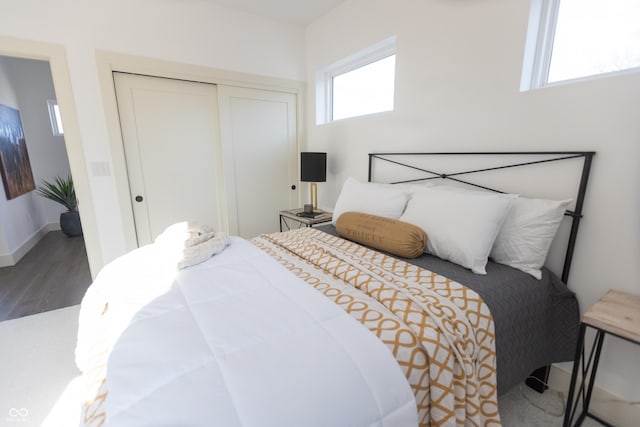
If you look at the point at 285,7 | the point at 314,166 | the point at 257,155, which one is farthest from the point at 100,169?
the point at 285,7

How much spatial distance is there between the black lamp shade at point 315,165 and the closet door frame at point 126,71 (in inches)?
40.7

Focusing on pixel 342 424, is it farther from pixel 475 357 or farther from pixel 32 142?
pixel 32 142

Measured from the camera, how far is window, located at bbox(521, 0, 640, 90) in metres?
1.30

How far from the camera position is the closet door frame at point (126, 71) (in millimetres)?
2302

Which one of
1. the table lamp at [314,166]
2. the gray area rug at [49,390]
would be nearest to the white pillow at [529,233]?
the gray area rug at [49,390]

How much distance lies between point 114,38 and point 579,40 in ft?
10.6

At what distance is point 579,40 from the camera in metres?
1.46

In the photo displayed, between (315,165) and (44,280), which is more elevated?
(315,165)

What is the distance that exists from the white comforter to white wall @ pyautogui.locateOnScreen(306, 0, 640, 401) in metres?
1.31

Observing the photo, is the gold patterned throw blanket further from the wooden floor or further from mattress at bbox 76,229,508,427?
the wooden floor

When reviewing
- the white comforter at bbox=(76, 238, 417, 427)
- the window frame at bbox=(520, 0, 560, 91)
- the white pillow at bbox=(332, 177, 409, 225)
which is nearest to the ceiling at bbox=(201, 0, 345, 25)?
the window frame at bbox=(520, 0, 560, 91)

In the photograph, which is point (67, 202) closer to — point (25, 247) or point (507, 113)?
point (25, 247)

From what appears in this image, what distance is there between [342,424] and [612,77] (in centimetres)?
178

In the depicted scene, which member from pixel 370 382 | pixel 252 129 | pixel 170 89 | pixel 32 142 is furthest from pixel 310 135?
pixel 32 142
